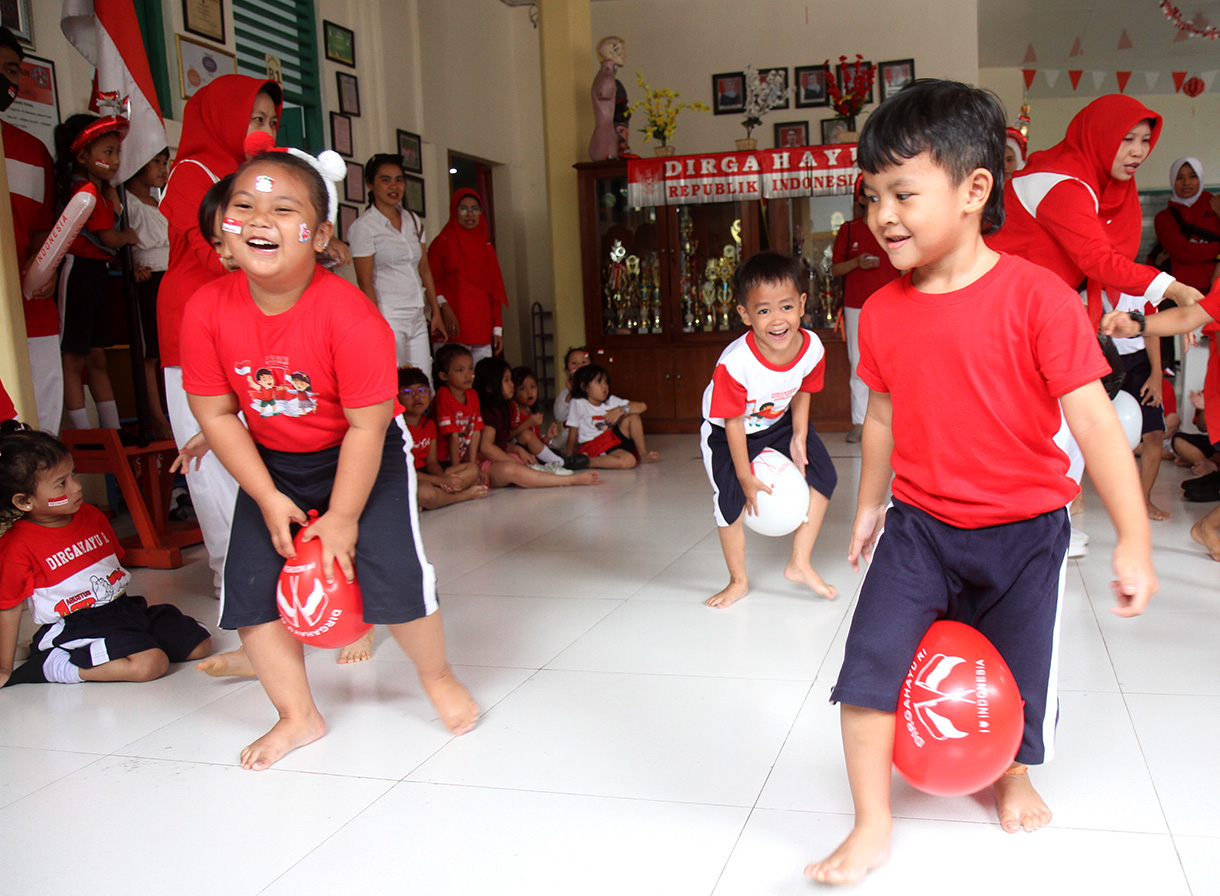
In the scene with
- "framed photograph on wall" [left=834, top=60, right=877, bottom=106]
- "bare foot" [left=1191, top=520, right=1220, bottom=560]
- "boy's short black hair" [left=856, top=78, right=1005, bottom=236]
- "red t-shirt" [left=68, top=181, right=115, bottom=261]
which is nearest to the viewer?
"boy's short black hair" [left=856, top=78, right=1005, bottom=236]

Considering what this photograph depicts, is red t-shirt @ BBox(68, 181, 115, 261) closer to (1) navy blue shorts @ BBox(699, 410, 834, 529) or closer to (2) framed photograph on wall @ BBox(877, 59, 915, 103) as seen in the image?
(1) navy blue shorts @ BBox(699, 410, 834, 529)

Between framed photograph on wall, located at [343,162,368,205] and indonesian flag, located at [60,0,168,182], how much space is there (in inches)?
92.8

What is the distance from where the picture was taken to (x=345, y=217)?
554cm

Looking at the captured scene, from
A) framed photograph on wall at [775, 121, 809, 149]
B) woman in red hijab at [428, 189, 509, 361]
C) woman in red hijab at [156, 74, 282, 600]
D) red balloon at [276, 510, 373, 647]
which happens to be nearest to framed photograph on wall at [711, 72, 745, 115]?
framed photograph on wall at [775, 121, 809, 149]

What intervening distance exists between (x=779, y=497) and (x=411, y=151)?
4.46 metres

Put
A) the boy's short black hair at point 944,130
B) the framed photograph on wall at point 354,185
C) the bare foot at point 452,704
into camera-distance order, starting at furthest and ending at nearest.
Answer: the framed photograph on wall at point 354,185 → the bare foot at point 452,704 → the boy's short black hair at point 944,130

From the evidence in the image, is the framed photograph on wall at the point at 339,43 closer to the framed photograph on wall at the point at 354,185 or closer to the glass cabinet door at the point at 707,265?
the framed photograph on wall at the point at 354,185

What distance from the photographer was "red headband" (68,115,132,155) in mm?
3172

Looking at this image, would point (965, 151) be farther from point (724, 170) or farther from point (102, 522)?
point (724, 170)

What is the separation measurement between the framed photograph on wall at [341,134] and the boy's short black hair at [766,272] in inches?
144

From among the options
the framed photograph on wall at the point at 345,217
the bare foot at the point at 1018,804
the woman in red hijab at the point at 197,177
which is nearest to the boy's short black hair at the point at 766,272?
the woman in red hijab at the point at 197,177

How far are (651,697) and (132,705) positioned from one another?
1.09 meters

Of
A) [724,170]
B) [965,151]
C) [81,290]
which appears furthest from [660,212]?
[965,151]

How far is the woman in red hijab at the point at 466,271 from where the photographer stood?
17.3 feet
